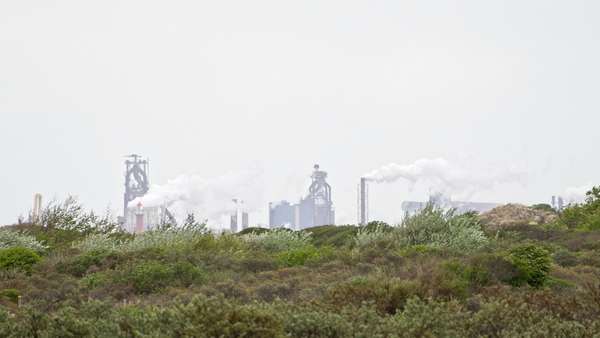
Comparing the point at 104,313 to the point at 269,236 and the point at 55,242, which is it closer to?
the point at 269,236

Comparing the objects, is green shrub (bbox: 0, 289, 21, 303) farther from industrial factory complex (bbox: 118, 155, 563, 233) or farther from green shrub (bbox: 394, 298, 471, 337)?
industrial factory complex (bbox: 118, 155, 563, 233)

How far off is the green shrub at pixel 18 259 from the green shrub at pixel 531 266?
7.91 m

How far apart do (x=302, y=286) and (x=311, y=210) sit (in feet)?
489

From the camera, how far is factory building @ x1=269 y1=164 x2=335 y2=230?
142 m

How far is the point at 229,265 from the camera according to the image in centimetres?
1558

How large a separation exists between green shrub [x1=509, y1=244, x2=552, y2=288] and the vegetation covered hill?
0.02 m

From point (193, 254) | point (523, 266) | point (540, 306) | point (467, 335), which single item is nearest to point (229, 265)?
point (193, 254)

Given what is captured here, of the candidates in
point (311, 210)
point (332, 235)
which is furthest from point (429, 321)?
point (311, 210)

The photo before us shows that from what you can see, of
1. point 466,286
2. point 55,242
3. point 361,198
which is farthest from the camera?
point 361,198

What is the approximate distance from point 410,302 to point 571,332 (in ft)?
4.91

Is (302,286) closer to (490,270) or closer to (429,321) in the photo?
(490,270)

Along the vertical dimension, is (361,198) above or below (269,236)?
above

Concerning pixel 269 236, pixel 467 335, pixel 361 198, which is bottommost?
pixel 467 335

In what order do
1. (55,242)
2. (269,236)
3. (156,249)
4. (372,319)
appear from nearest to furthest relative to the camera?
(372,319) < (156,249) < (269,236) < (55,242)
